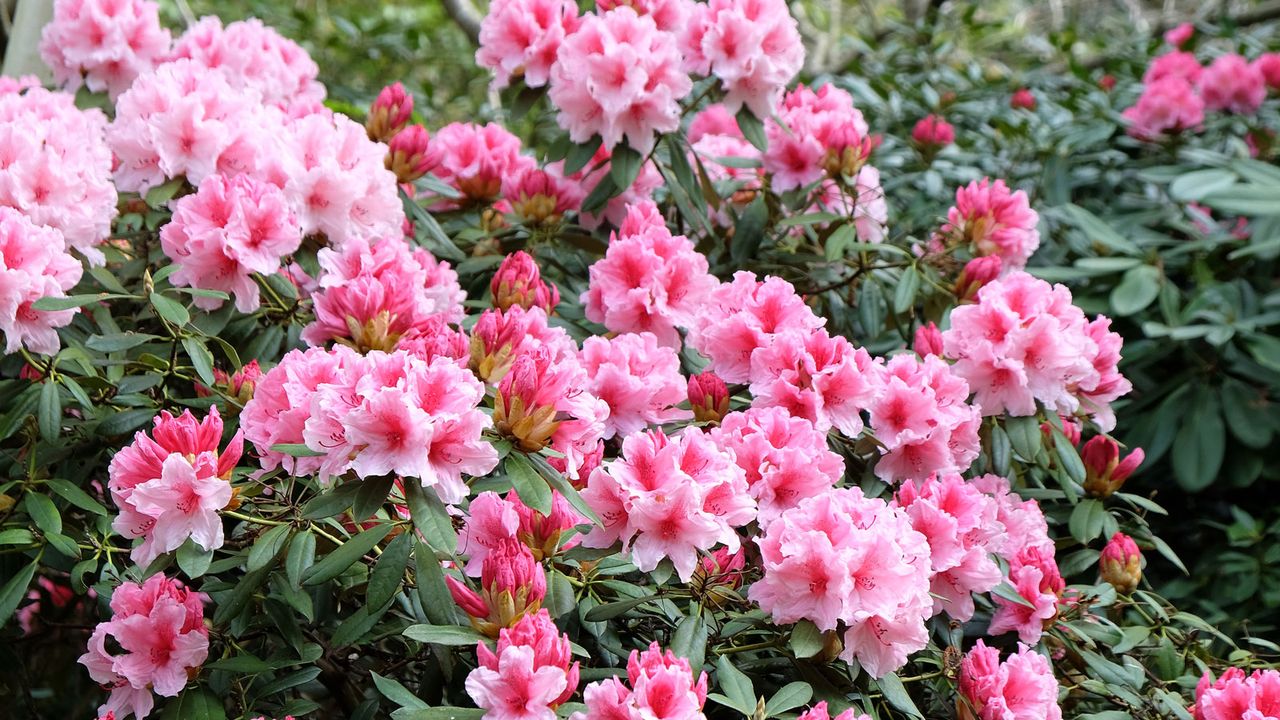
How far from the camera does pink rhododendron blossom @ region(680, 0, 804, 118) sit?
2023 millimetres

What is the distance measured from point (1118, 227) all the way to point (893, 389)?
71.4 inches

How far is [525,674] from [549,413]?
30 centimetres

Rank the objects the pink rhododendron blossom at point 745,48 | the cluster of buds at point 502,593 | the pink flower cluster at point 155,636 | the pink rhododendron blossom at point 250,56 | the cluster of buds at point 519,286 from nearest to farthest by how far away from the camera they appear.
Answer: the cluster of buds at point 502,593, the pink flower cluster at point 155,636, the cluster of buds at point 519,286, the pink rhododendron blossom at point 745,48, the pink rhododendron blossom at point 250,56

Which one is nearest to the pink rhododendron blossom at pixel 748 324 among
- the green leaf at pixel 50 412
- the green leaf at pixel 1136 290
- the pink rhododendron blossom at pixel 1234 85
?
the green leaf at pixel 50 412

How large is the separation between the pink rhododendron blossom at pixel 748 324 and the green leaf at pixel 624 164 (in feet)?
1.24

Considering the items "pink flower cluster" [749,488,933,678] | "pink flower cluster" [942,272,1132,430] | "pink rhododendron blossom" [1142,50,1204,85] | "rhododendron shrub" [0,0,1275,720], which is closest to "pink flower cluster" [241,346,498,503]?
"rhododendron shrub" [0,0,1275,720]

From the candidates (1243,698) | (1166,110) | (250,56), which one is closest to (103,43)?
(250,56)

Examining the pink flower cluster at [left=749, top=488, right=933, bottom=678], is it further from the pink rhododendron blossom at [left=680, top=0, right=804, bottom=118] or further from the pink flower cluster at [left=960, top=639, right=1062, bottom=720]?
the pink rhododendron blossom at [left=680, top=0, right=804, bottom=118]

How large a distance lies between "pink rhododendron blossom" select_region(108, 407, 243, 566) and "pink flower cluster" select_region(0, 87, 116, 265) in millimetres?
457

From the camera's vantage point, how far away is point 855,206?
214 cm

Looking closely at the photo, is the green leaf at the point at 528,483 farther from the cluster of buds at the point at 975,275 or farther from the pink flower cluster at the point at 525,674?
the cluster of buds at the point at 975,275

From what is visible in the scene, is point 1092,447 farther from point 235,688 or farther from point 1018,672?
point 235,688

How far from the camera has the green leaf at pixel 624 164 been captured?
1983 millimetres

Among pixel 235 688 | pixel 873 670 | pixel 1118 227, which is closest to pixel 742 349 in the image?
pixel 873 670
